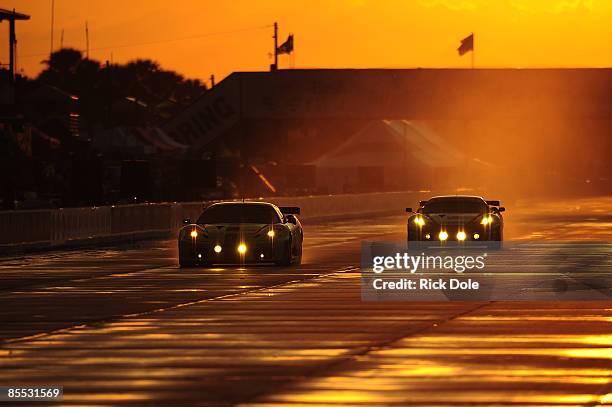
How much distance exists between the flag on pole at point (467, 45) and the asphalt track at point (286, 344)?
90.7 m

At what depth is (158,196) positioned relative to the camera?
3113 inches

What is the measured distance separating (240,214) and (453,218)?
8083 mm

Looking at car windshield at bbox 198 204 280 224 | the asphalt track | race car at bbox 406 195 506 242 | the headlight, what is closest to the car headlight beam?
race car at bbox 406 195 506 242

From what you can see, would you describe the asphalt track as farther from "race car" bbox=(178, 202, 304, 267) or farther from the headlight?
the headlight

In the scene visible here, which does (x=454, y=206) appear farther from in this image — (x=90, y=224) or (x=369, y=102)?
(x=369, y=102)

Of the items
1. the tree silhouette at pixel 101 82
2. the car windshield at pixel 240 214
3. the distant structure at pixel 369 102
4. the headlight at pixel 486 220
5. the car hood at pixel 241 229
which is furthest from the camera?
the tree silhouette at pixel 101 82

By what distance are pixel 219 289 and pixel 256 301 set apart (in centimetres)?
305

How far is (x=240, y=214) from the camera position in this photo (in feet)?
118

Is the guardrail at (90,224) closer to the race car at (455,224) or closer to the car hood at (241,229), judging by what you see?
the car hood at (241,229)

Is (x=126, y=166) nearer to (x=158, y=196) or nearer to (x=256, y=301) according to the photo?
(x=158, y=196)

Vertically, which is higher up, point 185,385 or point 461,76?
point 461,76

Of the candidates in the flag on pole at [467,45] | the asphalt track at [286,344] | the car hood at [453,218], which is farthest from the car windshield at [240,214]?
the flag on pole at [467,45]

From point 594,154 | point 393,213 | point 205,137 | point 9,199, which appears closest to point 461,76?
point 205,137

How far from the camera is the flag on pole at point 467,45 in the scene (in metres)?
122
